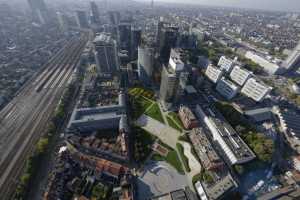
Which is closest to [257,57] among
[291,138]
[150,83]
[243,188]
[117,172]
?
[291,138]

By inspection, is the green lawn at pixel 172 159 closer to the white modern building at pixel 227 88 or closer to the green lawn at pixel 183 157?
the green lawn at pixel 183 157

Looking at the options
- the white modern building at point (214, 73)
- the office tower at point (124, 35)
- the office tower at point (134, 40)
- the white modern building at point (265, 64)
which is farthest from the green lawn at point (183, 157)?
the white modern building at point (265, 64)

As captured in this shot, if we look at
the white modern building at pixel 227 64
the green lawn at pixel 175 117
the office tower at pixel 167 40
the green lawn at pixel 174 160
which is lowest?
the green lawn at pixel 174 160

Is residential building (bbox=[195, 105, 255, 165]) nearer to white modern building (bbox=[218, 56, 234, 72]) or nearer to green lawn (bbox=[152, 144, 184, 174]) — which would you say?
green lawn (bbox=[152, 144, 184, 174])

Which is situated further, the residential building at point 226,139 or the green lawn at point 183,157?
the green lawn at point 183,157

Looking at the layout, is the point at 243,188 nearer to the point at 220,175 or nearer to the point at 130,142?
the point at 220,175

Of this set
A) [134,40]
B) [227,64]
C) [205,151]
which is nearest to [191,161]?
[205,151]
